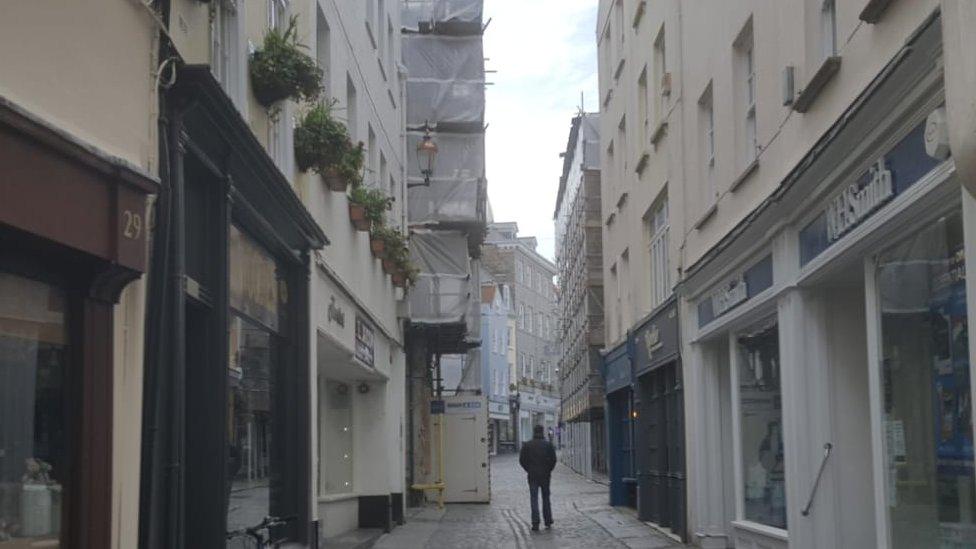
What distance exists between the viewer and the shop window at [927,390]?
7.30 meters

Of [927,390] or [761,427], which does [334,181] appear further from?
[927,390]

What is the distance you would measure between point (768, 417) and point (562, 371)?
4158 cm

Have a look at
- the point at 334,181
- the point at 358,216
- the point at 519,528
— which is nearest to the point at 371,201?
the point at 358,216

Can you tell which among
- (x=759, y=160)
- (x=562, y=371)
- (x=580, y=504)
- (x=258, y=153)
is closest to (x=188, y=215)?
(x=258, y=153)

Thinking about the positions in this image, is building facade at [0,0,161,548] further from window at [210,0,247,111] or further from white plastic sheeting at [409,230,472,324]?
white plastic sheeting at [409,230,472,324]

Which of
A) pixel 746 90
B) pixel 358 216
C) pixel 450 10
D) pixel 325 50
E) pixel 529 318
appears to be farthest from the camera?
pixel 529 318

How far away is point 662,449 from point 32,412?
14.2 metres

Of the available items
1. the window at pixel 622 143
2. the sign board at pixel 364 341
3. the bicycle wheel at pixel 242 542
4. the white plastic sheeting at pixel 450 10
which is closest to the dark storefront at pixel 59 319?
the bicycle wheel at pixel 242 542

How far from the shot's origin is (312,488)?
1212 cm

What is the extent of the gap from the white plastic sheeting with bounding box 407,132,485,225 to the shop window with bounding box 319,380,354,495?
7.91 metres

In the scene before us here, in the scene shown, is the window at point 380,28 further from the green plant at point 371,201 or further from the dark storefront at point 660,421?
the dark storefront at point 660,421

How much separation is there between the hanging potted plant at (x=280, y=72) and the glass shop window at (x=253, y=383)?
121 centimetres

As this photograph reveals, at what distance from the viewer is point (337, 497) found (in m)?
17.1

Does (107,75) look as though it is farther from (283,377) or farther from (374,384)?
(374,384)
